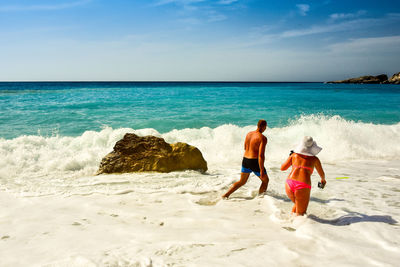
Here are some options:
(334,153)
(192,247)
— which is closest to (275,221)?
(192,247)

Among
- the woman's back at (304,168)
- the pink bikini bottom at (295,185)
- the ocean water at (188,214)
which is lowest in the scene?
the ocean water at (188,214)

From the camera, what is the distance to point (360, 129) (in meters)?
11.9

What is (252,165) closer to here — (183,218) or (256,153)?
(256,153)

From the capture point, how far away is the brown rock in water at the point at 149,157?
266 inches

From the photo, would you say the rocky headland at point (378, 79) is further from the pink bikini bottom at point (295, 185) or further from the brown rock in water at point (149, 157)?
the pink bikini bottom at point (295, 185)

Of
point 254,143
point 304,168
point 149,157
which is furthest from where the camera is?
point 149,157

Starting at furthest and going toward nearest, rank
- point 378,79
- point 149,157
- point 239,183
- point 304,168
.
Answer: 1. point 378,79
2. point 149,157
3. point 239,183
4. point 304,168

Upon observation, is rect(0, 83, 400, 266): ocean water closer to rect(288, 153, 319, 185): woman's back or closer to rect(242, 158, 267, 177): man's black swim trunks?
rect(288, 153, 319, 185): woman's back

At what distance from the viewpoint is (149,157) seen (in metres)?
6.88

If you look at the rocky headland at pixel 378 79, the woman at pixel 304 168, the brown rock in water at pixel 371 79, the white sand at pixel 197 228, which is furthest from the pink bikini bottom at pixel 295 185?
the brown rock in water at pixel 371 79

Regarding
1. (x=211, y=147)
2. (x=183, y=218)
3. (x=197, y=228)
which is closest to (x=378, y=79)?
(x=211, y=147)

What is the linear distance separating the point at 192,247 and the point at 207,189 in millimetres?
2493

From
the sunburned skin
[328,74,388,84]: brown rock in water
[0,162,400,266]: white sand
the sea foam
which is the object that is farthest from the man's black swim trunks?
[328,74,388,84]: brown rock in water

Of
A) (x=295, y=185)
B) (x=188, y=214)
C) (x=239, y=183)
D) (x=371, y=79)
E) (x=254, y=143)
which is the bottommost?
(x=188, y=214)
